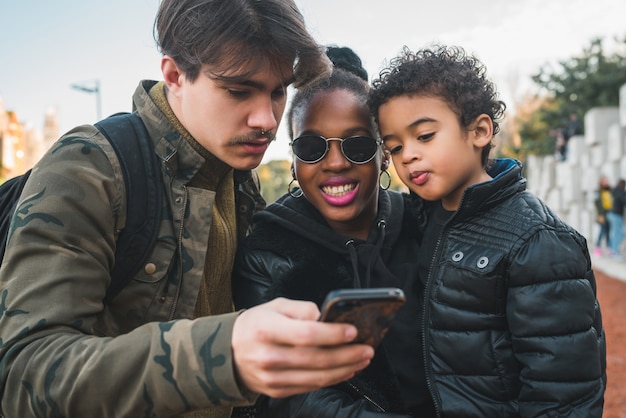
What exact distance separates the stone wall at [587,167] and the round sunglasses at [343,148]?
14.0 m

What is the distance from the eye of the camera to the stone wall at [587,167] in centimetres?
1573

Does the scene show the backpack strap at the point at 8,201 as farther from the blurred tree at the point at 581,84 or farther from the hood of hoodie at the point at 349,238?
the blurred tree at the point at 581,84

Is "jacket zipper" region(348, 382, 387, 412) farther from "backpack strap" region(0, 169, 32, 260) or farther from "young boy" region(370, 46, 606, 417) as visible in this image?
"backpack strap" region(0, 169, 32, 260)

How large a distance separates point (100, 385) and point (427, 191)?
147 cm

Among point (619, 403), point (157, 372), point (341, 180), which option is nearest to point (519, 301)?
point (341, 180)

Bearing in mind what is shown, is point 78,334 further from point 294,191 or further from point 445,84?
point 445,84

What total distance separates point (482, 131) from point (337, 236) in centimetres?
78

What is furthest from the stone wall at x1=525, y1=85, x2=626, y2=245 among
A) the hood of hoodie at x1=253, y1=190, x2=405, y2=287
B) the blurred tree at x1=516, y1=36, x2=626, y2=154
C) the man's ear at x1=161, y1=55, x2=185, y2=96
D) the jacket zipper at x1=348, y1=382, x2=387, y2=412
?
the man's ear at x1=161, y1=55, x2=185, y2=96

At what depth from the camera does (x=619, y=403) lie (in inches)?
209

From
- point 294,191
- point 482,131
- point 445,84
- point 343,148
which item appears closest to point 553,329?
point 482,131

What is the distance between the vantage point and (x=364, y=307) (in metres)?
1.06

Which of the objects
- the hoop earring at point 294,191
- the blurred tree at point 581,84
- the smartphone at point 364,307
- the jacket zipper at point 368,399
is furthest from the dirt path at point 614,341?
the blurred tree at point 581,84

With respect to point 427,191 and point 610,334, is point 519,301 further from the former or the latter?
point 610,334

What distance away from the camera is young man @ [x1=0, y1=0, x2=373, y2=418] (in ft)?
3.83
